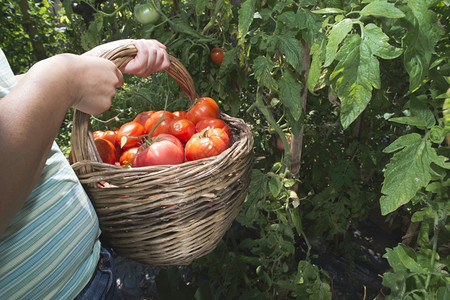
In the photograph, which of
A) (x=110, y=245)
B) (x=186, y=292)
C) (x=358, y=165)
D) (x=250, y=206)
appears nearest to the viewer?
(x=110, y=245)

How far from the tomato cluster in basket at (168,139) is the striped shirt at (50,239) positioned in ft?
0.69

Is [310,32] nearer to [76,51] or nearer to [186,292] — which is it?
[186,292]

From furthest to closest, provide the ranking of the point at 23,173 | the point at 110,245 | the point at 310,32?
1. the point at 110,245
2. the point at 310,32
3. the point at 23,173

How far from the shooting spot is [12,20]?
321 centimetres

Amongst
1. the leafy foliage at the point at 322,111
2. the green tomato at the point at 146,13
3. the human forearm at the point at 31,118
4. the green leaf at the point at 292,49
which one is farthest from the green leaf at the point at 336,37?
the green tomato at the point at 146,13

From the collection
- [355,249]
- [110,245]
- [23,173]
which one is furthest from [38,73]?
[355,249]

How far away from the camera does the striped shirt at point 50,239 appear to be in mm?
541

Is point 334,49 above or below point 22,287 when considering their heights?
above

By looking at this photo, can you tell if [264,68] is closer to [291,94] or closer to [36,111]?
[291,94]

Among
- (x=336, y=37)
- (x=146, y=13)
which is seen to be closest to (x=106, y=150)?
(x=146, y=13)

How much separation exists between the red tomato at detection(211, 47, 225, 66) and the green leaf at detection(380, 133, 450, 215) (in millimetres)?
779

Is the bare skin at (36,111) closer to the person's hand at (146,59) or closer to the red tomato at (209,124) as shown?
the person's hand at (146,59)

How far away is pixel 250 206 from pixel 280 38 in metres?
0.48

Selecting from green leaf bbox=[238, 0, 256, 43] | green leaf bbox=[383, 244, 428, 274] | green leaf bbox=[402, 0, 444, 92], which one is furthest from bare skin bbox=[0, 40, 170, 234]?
green leaf bbox=[383, 244, 428, 274]
